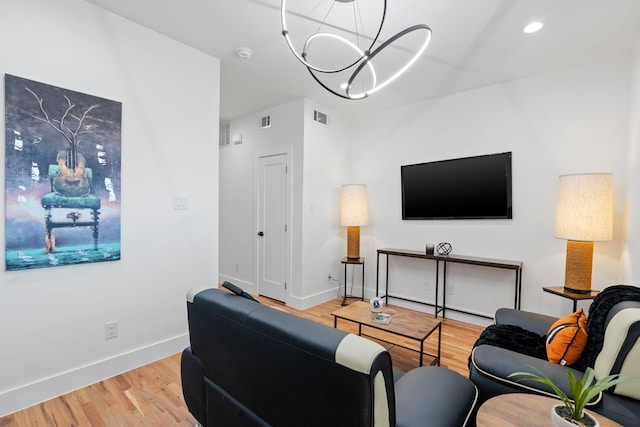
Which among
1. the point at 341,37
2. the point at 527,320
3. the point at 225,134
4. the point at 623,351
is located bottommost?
the point at 527,320

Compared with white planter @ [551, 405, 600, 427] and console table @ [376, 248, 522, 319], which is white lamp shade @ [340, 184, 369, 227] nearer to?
console table @ [376, 248, 522, 319]

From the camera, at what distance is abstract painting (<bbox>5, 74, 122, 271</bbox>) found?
1886mm

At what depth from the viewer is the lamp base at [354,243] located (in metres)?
4.18

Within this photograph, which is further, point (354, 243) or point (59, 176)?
point (354, 243)

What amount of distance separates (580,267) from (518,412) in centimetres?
208

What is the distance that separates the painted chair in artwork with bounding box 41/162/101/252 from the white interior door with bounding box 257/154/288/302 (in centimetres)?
231

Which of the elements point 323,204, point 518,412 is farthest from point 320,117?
point 518,412

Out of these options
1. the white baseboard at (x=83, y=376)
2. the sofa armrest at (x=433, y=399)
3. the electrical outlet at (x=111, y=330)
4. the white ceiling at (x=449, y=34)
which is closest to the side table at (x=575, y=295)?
the sofa armrest at (x=433, y=399)

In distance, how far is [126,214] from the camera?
2.36m

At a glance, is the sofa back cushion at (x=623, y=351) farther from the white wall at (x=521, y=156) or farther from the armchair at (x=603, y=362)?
the white wall at (x=521, y=156)

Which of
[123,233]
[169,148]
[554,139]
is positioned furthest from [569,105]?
[123,233]

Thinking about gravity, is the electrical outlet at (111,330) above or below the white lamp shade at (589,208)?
below

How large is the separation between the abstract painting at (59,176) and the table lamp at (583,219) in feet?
12.2

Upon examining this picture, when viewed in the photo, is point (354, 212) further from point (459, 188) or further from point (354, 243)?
point (459, 188)
